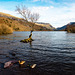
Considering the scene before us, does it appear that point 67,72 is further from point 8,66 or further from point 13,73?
point 8,66

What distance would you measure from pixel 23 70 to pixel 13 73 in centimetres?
105

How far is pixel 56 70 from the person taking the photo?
9.52 metres

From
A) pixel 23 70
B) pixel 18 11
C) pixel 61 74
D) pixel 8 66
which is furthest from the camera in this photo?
pixel 18 11

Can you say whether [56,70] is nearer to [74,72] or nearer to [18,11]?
[74,72]

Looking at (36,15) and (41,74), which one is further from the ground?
(36,15)

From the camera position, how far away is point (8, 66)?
10469mm

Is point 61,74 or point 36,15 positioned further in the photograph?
point 36,15

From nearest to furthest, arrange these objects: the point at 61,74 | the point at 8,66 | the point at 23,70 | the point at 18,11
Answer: the point at 61,74
the point at 23,70
the point at 8,66
the point at 18,11

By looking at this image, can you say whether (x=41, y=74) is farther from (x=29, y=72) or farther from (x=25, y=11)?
(x=25, y=11)

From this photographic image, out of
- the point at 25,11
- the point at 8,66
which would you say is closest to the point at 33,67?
the point at 8,66

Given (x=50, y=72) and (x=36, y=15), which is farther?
(x=36, y=15)

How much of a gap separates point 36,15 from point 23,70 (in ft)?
90.0

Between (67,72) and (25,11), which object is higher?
(25,11)

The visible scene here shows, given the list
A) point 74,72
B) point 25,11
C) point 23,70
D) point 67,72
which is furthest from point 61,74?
point 25,11
